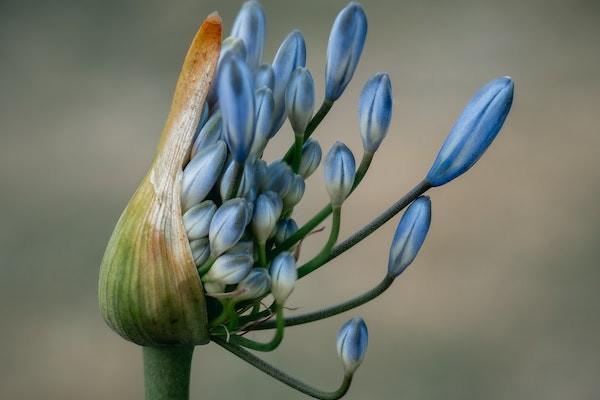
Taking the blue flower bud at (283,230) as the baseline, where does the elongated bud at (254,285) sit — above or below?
below

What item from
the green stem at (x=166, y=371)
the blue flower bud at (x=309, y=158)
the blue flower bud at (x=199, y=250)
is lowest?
the green stem at (x=166, y=371)

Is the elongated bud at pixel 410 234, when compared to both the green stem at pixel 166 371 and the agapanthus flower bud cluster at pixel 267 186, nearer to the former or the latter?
the agapanthus flower bud cluster at pixel 267 186

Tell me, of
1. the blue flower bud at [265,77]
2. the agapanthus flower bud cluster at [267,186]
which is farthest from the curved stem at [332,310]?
the blue flower bud at [265,77]

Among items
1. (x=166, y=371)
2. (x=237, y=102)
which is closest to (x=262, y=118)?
(x=237, y=102)

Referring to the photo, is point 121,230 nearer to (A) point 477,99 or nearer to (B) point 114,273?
(B) point 114,273

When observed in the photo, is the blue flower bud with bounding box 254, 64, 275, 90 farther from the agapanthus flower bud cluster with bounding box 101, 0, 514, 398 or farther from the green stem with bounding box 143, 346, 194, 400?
the green stem with bounding box 143, 346, 194, 400

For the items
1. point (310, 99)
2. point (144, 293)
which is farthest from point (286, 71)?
point (144, 293)
